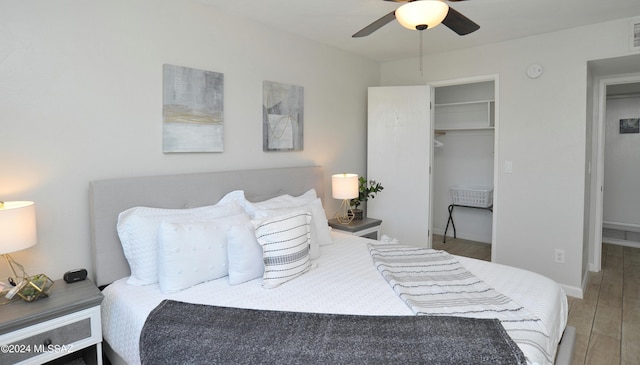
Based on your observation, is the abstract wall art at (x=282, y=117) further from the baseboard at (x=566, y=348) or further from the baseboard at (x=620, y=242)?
the baseboard at (x=620, y=242)

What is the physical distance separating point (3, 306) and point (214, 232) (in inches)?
39.3

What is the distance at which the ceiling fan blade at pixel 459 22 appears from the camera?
2.01m

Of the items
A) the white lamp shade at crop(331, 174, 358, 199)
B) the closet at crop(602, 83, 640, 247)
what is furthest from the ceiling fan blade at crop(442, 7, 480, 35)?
the closet at crop(602, 83, 640, 247)

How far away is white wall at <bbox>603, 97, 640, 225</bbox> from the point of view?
508 centimetres

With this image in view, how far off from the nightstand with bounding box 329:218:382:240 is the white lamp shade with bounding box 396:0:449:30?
2.02 metres

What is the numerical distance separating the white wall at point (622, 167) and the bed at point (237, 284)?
4.30 m

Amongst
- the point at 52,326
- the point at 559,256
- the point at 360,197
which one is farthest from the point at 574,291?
the point at 52,326

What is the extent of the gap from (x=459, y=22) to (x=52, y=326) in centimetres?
262

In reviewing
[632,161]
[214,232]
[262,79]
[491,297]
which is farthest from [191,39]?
[632,161]

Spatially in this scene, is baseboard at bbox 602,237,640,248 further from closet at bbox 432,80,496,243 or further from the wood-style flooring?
closet at bbox 432,80,496,243

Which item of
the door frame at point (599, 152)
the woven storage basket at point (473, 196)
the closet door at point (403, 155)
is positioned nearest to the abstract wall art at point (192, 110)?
the closet door at point (403, 155)

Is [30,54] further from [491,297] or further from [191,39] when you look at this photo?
[491,297]

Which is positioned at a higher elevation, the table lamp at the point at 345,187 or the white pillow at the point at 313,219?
the table lamp at the point at 345,187

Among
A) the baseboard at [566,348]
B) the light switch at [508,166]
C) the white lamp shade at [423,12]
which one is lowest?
the baseboard at [566,348]
